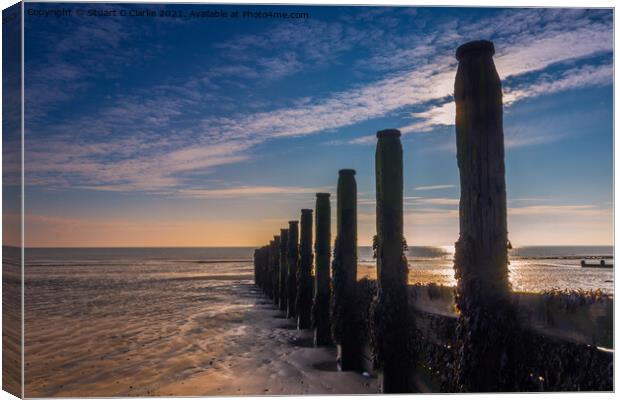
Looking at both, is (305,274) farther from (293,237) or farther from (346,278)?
(346,278)

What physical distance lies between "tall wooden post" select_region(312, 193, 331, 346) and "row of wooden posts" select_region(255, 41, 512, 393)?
0.07 ft

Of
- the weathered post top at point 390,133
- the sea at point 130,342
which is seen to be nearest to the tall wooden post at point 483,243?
the weathered post top at point 390,133

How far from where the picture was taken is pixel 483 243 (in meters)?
4.46

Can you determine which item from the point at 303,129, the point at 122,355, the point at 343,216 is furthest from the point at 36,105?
the point at 122,355

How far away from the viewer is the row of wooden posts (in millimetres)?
4469

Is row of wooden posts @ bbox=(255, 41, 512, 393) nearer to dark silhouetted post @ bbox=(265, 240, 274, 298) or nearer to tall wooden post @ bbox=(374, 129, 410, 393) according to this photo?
tall wooden post @ bbox=(374, 129, 410, 393)

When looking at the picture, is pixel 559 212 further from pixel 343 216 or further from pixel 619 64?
pixel 343 216

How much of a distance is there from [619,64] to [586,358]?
13.9ft

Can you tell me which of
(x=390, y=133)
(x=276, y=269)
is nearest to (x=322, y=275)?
(x=390, y=133)

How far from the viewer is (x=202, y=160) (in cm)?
1163

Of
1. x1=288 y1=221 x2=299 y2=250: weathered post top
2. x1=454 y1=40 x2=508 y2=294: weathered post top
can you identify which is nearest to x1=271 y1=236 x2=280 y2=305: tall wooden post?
x1=288 y1=221 x2=299 y2=250: weathered post top

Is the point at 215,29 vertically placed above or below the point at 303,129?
above

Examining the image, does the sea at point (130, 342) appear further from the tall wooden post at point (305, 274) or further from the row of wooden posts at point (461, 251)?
the row of wooden posts at point (461, 251)

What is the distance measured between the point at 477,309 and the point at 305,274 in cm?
967
